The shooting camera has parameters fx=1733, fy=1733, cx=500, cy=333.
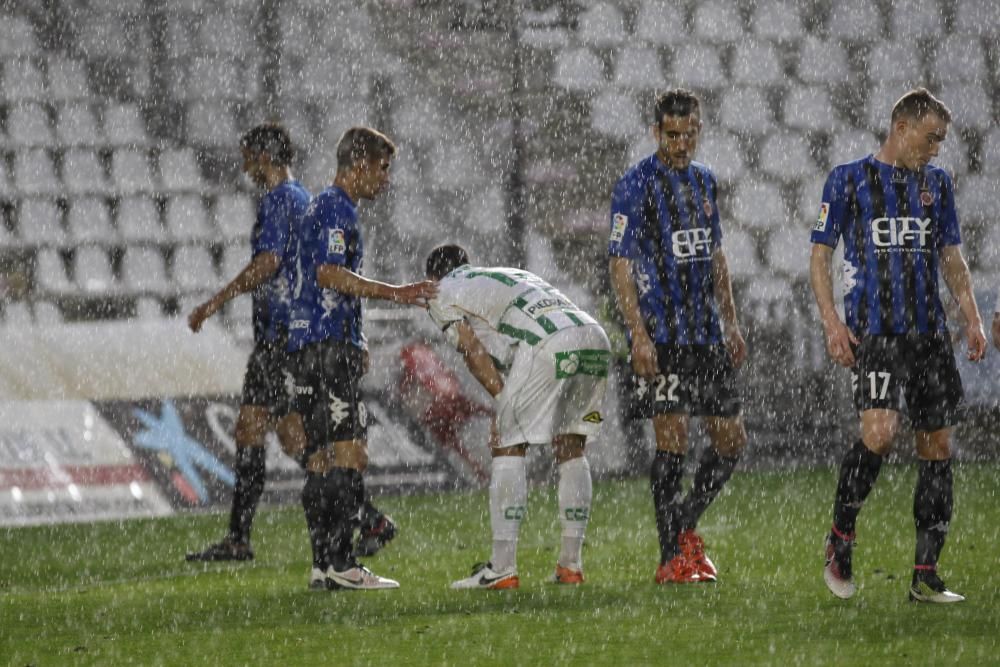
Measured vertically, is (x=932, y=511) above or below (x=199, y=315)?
Answer: below

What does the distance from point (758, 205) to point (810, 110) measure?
0.79 m

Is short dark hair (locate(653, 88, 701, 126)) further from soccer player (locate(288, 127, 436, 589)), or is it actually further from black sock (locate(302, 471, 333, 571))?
black sock (locate(302, 471, 333, 571))

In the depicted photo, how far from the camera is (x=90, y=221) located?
37.4 feet

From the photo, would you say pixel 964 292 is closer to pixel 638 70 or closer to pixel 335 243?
pixel 335 243

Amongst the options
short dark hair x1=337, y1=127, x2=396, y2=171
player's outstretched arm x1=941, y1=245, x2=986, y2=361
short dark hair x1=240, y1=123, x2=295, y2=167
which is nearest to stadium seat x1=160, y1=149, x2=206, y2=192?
short dark hair x1=240, y1=123, x2=295, y2=167

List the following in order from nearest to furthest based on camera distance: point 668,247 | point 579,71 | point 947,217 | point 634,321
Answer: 1. point 947,217
2. point 634,321
3. point 668,247
4. point 579,71

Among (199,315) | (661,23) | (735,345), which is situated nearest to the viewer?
(735,345)

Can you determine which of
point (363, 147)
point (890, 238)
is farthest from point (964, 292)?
point (363, 147)

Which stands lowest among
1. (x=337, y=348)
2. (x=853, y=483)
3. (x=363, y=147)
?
(x=853, y=483)

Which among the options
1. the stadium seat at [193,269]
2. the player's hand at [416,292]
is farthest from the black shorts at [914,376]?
the stadium seat at [193,269]

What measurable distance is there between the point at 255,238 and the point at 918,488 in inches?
114

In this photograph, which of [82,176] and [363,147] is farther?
[82,176]

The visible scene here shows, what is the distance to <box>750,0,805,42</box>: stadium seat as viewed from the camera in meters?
12.4

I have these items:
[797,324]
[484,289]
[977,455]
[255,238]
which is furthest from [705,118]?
[484,289]
